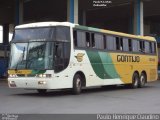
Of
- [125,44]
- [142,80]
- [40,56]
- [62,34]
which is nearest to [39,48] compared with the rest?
[40,56]

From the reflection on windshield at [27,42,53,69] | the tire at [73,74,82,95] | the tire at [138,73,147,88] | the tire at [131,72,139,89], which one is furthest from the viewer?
the tire at [138,73,147,88]

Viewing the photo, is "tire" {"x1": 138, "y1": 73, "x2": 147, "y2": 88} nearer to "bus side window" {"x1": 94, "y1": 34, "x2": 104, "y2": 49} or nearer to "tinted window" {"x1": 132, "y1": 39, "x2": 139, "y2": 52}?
"tinted window" {"x1": 132, "y1": 39, "x2": 139, "y2": 52}

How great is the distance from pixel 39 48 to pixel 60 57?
928 mm

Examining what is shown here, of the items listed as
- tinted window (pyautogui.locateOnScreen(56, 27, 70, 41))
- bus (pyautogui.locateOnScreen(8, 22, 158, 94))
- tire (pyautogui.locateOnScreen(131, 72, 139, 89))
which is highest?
tinted window (pyautogui.locateOnScreen(56, 27, 70, 41))

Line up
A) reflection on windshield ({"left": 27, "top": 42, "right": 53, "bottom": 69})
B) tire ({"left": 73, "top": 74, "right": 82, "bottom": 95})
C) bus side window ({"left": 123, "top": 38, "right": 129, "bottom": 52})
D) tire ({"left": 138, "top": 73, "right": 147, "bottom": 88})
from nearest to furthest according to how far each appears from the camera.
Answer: reflection on windshield ({"left": 27, "top": 42, "right": 53, "bottom": 69})
tire ({"left": 73, "top": 74, "right": 82, "bottom": 95})
bus side window ({"left": 123, "top": 38, "right": 129, "bottom": 52})
tire ({"left": 138, "top": 73, "right": 147, "bottom": 88})

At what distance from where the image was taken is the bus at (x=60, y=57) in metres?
17.8

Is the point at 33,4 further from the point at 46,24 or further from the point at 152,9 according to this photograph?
the point at 46,24

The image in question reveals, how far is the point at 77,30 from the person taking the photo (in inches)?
766

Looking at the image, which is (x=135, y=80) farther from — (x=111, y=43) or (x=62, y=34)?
(x=62, y=34)

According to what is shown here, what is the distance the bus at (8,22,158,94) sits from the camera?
17844 mm

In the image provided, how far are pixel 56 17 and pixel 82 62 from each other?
3807 centimetres

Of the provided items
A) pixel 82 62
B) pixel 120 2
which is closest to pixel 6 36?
pixel 120 2

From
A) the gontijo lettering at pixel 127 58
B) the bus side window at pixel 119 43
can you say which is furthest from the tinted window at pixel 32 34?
the gontijo lettering at pixel 127 58

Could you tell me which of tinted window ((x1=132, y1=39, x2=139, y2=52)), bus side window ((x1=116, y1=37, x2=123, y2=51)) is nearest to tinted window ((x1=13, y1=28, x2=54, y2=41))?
bus side window ((x1=116, y1=37, x2=123, y2=51))
